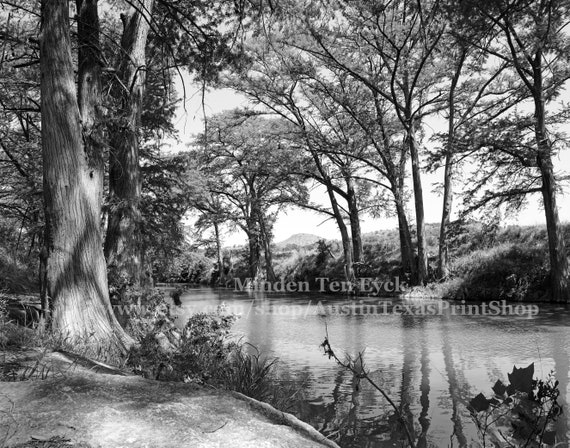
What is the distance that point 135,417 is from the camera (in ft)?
7.46

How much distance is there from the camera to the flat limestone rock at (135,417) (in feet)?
6.63

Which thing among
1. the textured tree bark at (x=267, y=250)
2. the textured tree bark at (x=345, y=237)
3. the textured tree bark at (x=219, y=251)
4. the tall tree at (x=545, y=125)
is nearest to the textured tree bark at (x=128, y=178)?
the tall tree at (x=545, y=125)

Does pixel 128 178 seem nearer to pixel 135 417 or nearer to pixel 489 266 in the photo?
pixel 135 417

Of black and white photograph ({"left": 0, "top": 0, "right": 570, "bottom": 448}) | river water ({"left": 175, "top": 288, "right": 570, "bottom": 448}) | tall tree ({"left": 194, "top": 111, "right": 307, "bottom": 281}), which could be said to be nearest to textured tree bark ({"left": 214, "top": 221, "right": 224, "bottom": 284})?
tall tree ({"left": 194, "top": 111, "right": 307, "bottom": 281})

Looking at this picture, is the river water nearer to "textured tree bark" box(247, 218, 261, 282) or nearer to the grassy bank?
the grassy bank

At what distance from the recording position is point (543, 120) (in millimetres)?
14820

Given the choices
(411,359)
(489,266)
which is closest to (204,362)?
(411,359)

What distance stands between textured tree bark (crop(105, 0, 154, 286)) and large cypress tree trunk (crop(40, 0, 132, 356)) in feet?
7.72

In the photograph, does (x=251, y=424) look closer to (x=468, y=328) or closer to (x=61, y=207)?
(x=61, y=207)

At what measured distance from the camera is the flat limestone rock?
6.63 ft

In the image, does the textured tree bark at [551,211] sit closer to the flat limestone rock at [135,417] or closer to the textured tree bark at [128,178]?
the textured tree bark at [128,178]

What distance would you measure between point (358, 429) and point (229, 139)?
2626 centimetres

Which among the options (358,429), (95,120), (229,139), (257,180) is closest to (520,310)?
(358,429)

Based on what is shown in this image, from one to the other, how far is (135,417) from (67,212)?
3599 mm
